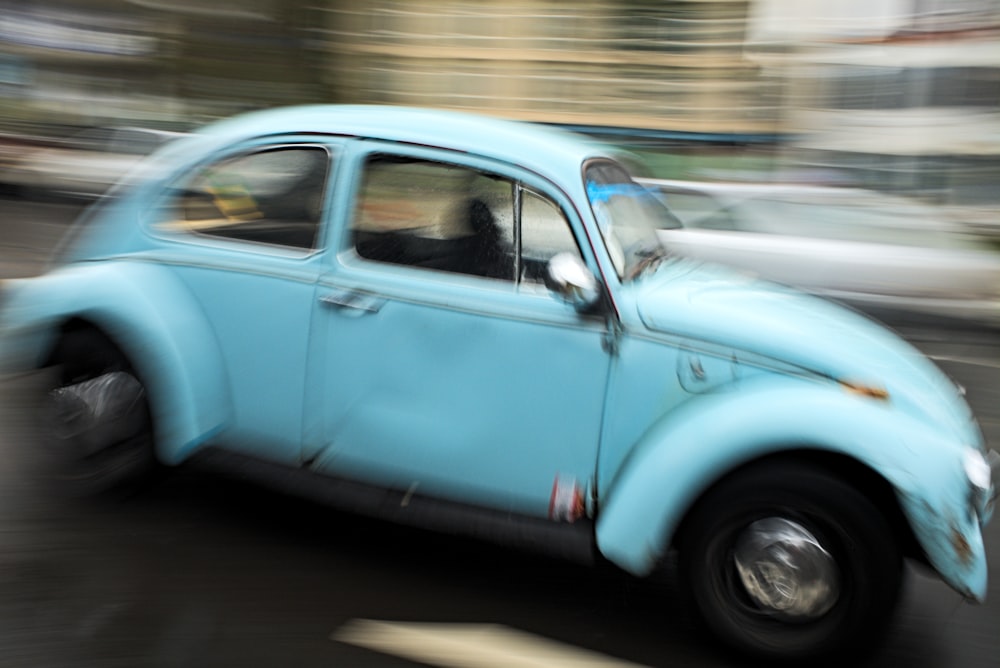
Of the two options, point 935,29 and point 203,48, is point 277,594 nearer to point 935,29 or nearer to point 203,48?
point 935,29

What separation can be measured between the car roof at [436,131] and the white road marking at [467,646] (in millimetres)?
1565

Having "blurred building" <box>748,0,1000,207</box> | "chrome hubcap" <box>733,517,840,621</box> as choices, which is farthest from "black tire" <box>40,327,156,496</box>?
"blurred building" <box>748,0,1000,207</box>

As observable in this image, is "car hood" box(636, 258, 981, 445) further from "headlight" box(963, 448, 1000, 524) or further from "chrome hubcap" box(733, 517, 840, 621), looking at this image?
"chrome hubcap" box(733, 517, 840, 621)

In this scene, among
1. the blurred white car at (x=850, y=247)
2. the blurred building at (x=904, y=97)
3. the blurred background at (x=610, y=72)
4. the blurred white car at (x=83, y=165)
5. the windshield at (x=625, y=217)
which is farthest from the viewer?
the blurred white car at (x=83, y=165)

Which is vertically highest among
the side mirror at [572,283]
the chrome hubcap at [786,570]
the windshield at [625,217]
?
the windshield at [625,217]

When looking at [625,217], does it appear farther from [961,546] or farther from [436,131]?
[961,546]

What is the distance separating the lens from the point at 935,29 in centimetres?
1081

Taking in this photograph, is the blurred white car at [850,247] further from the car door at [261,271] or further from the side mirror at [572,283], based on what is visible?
the side mirror at [572,283]

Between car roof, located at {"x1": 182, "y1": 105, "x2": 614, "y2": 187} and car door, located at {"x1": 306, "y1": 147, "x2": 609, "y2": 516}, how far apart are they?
0.21 feet

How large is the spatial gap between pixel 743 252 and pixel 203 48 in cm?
1050

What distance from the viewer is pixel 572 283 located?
3430mm

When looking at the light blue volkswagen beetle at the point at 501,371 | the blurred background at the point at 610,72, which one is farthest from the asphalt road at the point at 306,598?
the blurred background at the point at 610,72

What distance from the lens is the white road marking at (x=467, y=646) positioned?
10.7ft

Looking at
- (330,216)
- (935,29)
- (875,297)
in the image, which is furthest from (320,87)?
(330,216)
